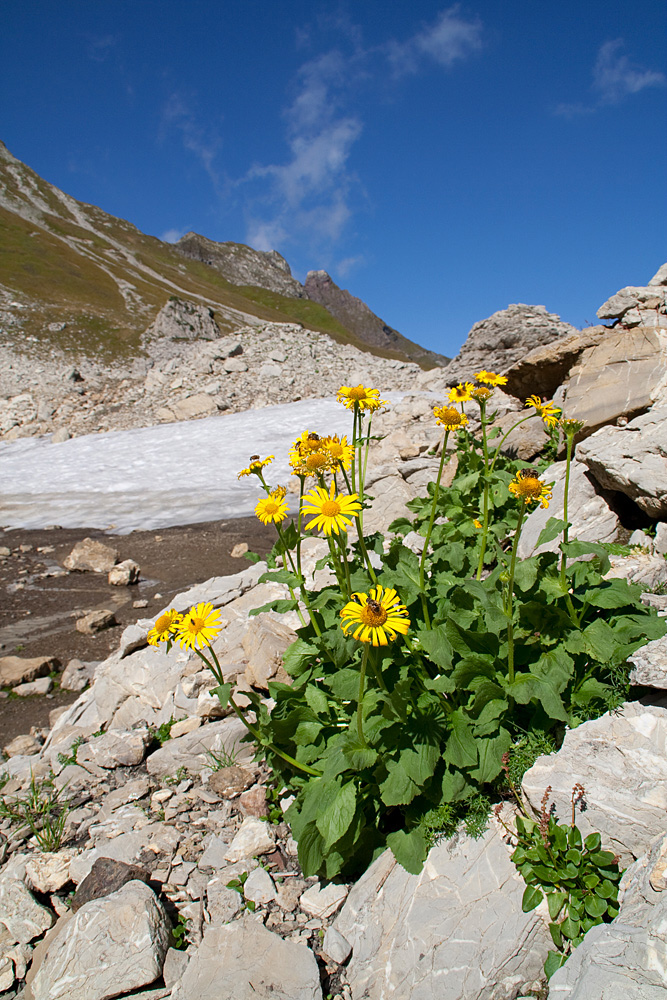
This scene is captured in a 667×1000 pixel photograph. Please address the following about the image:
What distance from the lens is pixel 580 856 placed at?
7.01ft

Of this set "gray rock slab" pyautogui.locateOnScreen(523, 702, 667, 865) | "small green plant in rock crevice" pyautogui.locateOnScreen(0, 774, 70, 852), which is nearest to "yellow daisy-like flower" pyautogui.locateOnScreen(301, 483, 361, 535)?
"gray rock slab" pyautogui.locateOnScreen(523, 702, 667, 865)

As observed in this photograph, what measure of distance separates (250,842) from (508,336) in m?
16.0

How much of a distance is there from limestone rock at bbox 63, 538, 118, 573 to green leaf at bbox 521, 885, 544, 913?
9.18 meters

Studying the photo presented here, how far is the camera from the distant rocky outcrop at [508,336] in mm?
15383

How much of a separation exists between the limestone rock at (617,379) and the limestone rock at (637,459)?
54 centimetres

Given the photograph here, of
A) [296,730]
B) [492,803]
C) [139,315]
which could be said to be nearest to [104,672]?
[296,730]

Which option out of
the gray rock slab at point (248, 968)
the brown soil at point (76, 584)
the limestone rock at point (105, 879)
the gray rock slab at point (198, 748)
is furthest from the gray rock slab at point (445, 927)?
the brown soil at point (76, 584)

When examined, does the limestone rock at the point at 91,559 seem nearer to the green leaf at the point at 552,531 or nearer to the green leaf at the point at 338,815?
the green leaf at the point at 338,815

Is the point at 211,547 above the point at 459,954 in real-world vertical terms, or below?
below

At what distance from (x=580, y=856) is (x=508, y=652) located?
87cm

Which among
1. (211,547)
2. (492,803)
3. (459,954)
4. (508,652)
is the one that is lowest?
(211,547)

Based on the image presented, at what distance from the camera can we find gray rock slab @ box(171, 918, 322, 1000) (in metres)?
2.15

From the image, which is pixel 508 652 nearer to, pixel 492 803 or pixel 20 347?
pixel 492 803

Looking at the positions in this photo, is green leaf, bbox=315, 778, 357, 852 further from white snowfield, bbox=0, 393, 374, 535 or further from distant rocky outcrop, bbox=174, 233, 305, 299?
distant rocky outcrop, bbox=174, 233, 305, 299
